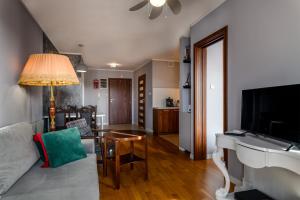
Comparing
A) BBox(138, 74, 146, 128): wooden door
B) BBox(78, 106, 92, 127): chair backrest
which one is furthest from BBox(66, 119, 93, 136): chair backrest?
BBox(138, 74, 146, 128): wooden door

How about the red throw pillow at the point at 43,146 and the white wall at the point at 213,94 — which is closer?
the red throw pillow at the point at 43,146

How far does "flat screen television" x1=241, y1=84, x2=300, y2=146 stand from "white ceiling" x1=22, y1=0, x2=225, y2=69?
1555mm

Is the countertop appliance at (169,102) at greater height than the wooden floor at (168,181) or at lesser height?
greater

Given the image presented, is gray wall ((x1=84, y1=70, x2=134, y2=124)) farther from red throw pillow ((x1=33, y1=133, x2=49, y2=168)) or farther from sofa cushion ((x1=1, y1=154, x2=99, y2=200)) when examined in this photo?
sofa cushion ((x1=1, y1=154, x2=99, y2=200))

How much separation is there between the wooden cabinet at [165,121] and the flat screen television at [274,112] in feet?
12.2

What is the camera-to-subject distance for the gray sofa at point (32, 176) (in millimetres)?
1290

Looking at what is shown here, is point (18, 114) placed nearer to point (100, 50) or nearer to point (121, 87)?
point (100, 50)

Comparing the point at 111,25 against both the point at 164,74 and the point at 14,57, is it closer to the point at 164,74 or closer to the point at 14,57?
the point at 14,57

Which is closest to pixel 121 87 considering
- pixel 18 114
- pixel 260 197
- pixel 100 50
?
pixel 100 50

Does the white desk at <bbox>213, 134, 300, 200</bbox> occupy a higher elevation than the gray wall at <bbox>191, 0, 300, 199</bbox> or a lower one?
lower

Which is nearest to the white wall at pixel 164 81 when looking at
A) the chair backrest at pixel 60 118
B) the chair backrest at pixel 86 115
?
the chair backrest at pixel 86 115

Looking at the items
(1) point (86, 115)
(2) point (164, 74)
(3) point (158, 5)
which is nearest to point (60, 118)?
(1) point (86, 115)

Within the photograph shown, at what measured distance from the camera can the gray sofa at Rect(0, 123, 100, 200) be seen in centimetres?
129

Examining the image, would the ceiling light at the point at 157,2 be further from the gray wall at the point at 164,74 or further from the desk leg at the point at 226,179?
the gray wall at the point at 164,74
